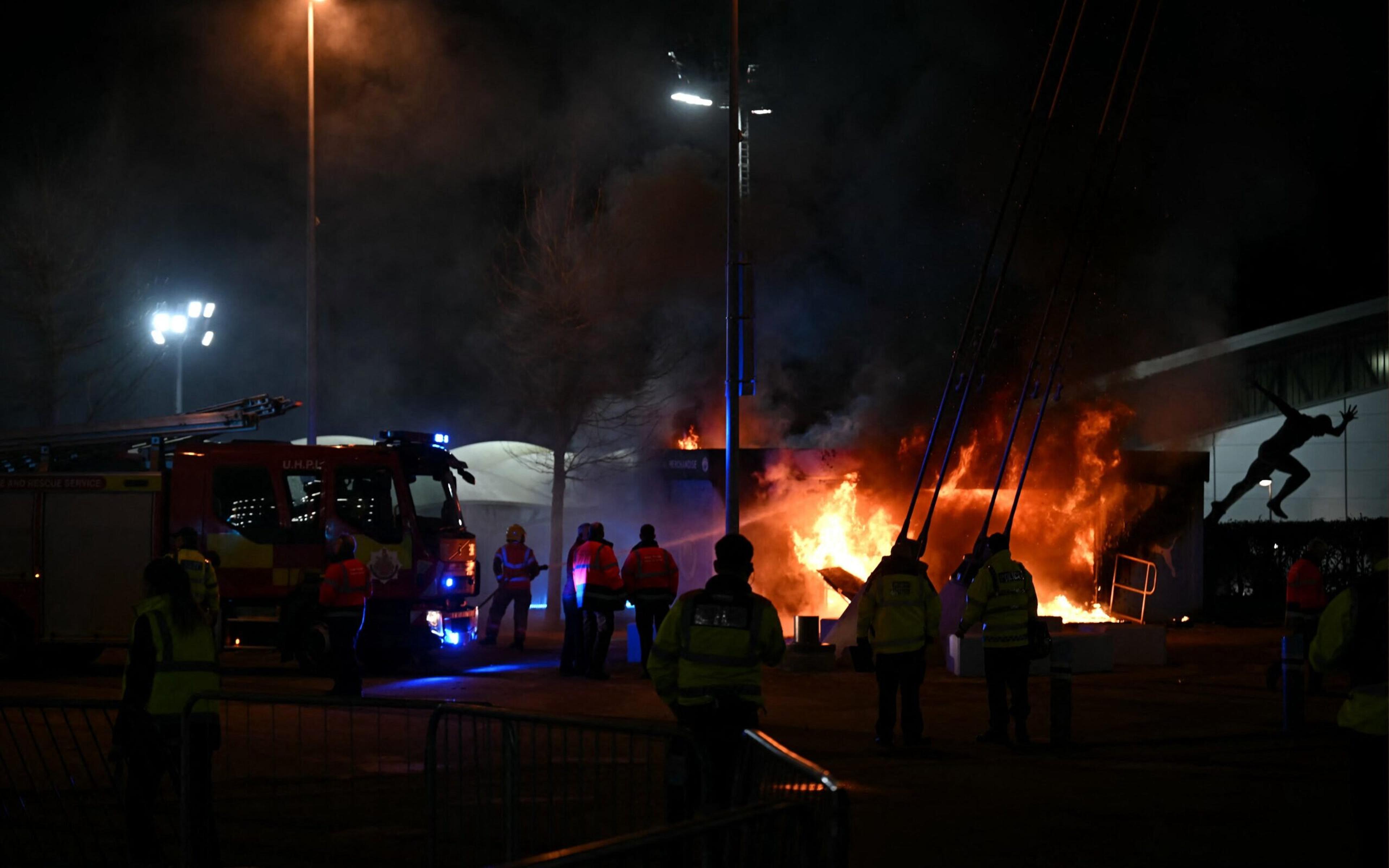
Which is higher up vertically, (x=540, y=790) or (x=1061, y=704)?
(x=1061, y=704)

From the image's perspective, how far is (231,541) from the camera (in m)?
14.0

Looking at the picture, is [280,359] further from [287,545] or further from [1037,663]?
[1037,663]

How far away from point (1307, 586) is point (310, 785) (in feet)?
33.6

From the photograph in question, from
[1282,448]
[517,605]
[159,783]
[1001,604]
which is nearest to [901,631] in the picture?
[1001,604]

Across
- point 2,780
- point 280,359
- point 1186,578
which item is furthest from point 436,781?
point 280,359

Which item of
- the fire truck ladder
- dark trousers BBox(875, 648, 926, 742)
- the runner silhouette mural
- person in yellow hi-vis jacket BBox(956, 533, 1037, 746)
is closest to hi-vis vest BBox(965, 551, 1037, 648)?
person in yellow hi-vis jacket BBox(956, 533, 1037, 746)

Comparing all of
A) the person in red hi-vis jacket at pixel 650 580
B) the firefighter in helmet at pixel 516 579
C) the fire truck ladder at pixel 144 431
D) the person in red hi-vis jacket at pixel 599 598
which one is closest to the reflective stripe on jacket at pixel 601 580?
the person in red hi-vis jacket at pixel 599 598

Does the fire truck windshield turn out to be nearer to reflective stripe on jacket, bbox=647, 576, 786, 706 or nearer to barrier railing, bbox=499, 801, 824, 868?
reflective stripe on jacket, bbox=647, 576, 786, 706

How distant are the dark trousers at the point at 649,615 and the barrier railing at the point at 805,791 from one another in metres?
8.56

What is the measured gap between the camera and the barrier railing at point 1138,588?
64.4ft

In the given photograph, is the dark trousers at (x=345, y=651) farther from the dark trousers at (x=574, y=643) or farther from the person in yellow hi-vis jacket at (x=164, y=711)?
the person in yellow hi-vis jacket at (x=164, y=711)

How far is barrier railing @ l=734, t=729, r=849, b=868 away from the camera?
3.94m

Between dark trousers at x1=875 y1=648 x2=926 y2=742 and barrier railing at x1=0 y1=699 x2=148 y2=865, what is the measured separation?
493 centimetres

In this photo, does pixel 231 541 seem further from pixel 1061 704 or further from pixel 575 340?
pixel 1061 704
